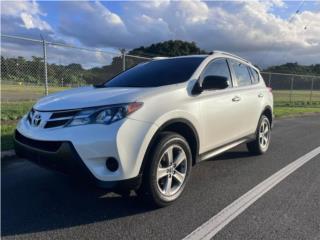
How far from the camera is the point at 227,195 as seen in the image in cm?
456

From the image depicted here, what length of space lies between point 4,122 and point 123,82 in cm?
459

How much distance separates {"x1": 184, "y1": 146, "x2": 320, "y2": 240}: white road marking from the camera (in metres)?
3.49

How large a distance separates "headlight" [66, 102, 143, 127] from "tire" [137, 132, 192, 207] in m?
0.51

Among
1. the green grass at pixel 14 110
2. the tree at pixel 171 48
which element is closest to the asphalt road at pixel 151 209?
the green grass at pixel 14 110

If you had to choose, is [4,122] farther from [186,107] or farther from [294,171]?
[294,171]

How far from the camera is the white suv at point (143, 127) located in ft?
11.8

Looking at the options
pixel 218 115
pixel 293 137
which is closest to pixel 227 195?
pixel 218 115

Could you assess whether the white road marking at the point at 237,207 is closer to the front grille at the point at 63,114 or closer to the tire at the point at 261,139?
the tire at the point at 261,139

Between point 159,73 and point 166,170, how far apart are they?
1.54m

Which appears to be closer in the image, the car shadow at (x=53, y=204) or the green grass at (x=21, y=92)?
the car shadow at (x=53, y=204)

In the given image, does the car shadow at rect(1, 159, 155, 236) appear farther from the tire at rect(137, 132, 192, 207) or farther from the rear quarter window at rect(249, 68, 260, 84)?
the rear quarter window at rect(249, 68, 260, 84)

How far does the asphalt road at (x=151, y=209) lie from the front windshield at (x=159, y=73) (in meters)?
1.40

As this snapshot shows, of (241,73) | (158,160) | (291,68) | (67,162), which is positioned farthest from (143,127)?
(291,68)

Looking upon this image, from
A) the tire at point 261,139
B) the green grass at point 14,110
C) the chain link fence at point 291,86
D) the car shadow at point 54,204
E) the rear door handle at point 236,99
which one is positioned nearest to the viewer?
the car shadow at point 54,204
